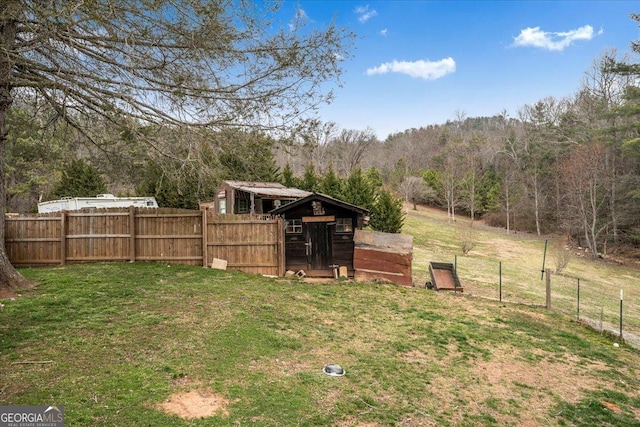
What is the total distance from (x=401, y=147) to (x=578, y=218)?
3882 cm

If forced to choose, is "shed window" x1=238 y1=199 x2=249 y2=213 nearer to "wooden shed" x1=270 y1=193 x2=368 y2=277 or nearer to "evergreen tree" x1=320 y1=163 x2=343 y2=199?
"evergreen tree" x1=320 y1=163 x2=343 y2=199

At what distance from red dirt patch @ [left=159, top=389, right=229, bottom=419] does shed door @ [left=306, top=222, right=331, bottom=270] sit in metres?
7.49

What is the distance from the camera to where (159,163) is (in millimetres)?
6734

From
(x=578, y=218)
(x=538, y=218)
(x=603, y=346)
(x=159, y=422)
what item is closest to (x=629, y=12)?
(x=578, y=218)

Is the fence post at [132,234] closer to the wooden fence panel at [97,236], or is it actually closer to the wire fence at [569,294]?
the wooden fence panel at [97,236]

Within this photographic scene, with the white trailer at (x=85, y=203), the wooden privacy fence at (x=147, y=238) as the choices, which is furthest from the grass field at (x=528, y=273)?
the white trailer at (x=85, y=203)

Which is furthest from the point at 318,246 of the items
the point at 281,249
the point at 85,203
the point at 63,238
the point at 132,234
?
the point at 85,203

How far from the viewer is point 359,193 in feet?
79.8

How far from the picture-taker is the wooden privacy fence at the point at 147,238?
392 inches

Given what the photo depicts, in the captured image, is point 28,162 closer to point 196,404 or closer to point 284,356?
point 284,356

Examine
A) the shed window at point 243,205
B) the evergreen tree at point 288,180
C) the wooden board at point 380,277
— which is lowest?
the wooden board at point 380,277

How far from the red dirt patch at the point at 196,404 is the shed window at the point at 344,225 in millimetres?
7940

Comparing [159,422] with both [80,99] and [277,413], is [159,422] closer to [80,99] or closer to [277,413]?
[277,413]

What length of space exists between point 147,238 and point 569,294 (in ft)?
53.3
